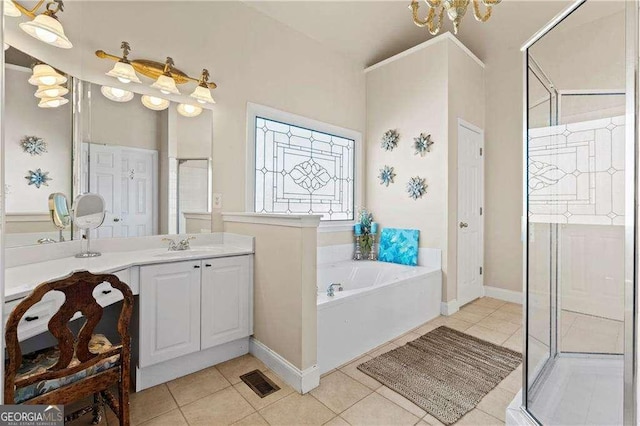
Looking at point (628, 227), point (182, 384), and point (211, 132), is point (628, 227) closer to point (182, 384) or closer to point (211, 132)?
point (182, 384)

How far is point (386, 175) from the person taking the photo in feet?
11.8

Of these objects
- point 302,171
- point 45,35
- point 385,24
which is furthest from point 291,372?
point 385,24

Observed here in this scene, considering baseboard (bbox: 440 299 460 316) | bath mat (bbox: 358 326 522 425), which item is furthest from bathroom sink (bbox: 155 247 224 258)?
baseboard (bbox: 440 299 460 316)

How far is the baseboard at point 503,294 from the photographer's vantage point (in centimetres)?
344

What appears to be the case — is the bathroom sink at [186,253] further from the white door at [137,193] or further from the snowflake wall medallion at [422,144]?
the snowflake wall medallion at [422,144]

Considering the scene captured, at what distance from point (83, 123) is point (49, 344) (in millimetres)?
1397

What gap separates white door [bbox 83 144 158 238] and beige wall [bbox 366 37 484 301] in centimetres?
248

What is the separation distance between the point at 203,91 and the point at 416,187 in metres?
2.32

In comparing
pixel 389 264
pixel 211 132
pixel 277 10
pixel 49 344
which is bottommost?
pixel 49 344

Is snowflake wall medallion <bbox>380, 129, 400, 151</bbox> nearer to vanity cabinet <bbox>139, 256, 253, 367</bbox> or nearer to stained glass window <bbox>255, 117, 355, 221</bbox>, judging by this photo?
stained glass window <bbox>255, 117, 355, 221</bbox>

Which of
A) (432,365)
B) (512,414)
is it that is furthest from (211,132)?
(512,414)

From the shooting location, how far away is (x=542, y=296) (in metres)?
1.99

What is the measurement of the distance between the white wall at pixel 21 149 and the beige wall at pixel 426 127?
2.98 metres

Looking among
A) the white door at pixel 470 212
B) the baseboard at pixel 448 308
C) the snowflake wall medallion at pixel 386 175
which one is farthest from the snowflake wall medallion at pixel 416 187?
the baseboard at pixel 448 308
